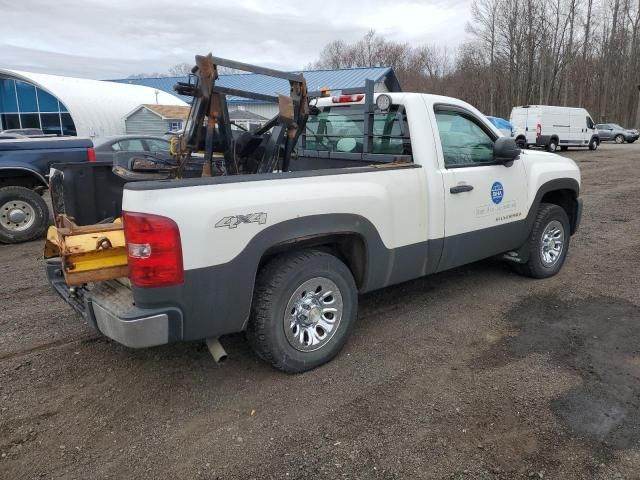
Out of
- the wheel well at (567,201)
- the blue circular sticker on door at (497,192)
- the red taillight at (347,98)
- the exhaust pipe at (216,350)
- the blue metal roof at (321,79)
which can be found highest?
the blue metal roof at (321,79)

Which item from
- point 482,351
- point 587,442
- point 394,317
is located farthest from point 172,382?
point 587,442

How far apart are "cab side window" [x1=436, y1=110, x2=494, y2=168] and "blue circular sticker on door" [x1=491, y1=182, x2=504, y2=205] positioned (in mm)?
219

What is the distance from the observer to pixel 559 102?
57375 millimetres

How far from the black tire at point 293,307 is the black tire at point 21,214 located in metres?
5.85

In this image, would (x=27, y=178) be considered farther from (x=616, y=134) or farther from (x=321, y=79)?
(x=616, y=134)

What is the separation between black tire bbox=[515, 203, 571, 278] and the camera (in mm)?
5156

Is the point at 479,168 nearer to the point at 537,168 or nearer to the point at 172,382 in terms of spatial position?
the point at 537,168

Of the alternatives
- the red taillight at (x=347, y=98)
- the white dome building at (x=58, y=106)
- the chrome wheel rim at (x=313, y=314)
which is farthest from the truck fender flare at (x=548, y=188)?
the white dome building at (x=58, y=106)

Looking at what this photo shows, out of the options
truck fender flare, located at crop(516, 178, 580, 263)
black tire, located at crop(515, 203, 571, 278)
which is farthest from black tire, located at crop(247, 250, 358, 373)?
black tire, located at crop(515, 203, 571, 278)

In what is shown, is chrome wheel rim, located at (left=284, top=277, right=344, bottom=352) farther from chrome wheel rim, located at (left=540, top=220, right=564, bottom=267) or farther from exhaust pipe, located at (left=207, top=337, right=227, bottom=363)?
chrome wheel rim, located at (left=540, top=220, right=564, bottom=267)

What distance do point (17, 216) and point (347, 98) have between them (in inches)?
220

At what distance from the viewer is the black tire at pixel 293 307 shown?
10.5 feet

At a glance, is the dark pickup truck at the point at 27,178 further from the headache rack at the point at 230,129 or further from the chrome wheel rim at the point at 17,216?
the headache rack at the point at 230,129

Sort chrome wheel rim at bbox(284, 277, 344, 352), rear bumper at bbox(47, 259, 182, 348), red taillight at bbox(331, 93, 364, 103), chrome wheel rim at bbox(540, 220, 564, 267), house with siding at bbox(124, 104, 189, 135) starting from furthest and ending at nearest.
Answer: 1. house with siding at bbox(124, 104, 189, 135)
2. chrome wheel rim at bbox(540, 220, 564, 267)
3. red taillight at bbox(331, 93, 364, 103)
4. chrome wheel rim at bbox(284, 277, 344, 352)
5. rear bumper at bbox(47, 259, 182, 348)
